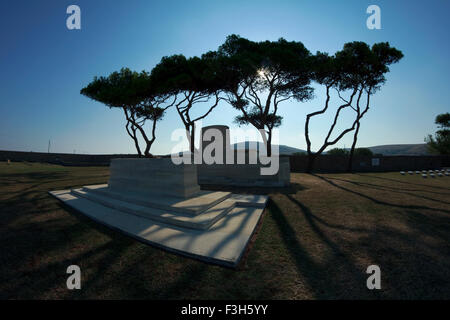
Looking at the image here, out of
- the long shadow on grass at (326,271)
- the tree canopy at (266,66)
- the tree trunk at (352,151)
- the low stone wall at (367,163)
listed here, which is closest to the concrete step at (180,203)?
the long shadow on grass at (326,271)

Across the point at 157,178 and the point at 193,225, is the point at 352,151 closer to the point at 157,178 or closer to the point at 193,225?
the point at 157,178

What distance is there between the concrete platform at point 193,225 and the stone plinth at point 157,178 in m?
0.85

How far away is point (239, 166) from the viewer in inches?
384

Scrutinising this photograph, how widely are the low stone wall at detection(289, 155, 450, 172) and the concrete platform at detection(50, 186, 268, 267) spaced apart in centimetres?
1724

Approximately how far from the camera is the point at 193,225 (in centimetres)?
345

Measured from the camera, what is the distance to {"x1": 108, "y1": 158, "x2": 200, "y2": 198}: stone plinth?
5340mm

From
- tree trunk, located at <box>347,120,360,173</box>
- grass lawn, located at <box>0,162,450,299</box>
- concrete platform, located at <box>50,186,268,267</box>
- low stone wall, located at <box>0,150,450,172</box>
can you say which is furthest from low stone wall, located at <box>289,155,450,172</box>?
concrete platform, located at <box>50,186,268,267</box>

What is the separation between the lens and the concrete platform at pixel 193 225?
2614 mm

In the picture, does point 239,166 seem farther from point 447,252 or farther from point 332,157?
point 332,157

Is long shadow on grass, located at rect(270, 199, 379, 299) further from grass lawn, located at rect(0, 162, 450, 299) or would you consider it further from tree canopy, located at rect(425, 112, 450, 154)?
tree canopy, located at rect(425, 112, 450, 154)
